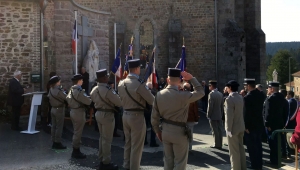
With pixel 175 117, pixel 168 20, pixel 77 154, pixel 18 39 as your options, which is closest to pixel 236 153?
pixel 175 117

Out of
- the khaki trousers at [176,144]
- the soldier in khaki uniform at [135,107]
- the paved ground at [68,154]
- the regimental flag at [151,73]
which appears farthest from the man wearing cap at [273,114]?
the regimental flag at [151,73]

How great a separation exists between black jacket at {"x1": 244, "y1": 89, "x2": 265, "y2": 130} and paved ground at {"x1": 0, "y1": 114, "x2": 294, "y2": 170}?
1.08 meters

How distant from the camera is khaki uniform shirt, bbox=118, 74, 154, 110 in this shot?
7.19 m

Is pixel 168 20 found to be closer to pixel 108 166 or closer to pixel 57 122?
pixel 57 122

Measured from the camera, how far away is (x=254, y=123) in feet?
27.0

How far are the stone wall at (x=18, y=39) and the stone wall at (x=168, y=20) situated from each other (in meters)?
9.85

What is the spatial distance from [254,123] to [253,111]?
26cm

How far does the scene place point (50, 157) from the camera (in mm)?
9156

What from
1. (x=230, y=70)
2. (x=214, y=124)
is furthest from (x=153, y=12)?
(x=214, y=124)

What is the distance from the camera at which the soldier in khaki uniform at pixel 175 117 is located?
6109 millimetres

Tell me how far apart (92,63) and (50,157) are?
613 cm

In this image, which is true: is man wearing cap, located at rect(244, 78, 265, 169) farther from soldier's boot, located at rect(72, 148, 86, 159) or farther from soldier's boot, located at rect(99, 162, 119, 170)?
soldier's boot, located at rect(72, 148, 86, 159)

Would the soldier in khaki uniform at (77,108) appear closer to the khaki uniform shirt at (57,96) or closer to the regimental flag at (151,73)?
the khaki uniform shirt at (57,96)

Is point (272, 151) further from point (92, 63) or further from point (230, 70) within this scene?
point (230, 70)
